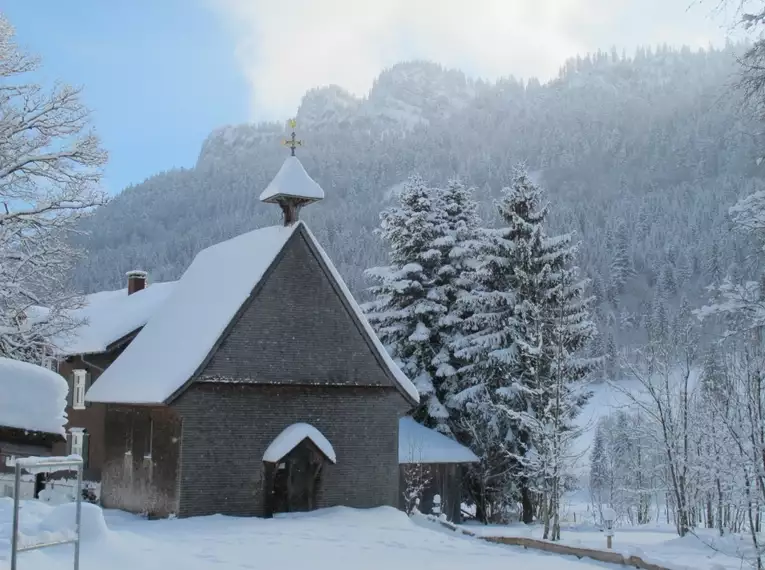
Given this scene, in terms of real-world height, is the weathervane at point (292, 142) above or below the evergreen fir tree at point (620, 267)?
below

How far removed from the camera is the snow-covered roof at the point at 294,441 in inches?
975

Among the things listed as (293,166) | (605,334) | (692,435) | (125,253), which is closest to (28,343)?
(293,166)

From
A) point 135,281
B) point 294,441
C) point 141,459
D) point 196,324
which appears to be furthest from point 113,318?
point 294,441

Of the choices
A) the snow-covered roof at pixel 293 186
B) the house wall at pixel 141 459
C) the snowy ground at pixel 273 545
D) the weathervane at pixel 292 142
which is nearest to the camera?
the snowy ground at pixel 273 545

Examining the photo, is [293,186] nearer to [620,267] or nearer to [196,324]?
[196,324]

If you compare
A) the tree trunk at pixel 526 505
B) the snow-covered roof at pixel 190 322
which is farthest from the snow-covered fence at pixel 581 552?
the tree trunk at pixel 526 505

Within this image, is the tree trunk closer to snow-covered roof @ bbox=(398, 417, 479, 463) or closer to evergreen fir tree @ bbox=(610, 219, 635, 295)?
snow-covered roof @ bbox=(398, 417, 479, 463)

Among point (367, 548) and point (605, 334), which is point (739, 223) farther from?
point (605, 334)

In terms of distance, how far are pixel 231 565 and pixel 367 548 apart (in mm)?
4209

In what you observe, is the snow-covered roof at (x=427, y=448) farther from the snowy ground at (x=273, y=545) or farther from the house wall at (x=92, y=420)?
the house wall at (x=92, y=420)

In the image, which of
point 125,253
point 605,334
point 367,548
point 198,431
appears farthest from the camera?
point 125,253

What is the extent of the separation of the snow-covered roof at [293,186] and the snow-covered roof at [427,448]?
1096 centimetres

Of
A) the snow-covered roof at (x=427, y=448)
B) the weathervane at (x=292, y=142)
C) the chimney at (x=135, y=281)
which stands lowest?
the snow-covered roof at (x=427, y=448)

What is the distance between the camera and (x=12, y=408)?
11.7m
